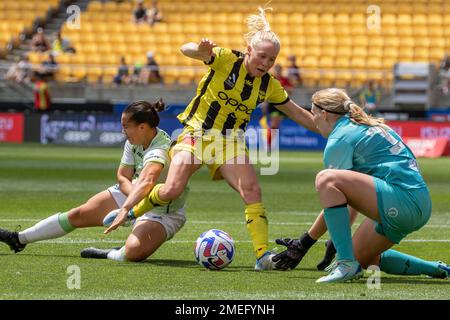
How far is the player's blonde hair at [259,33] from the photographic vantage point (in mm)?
9328

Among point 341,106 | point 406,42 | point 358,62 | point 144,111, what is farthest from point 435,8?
point 341,106

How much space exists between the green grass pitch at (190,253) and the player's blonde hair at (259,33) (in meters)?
1.85

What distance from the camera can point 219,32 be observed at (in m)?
37.2

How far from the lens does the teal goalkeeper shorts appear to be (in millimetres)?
8281

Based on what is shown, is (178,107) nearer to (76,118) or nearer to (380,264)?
(76,118)

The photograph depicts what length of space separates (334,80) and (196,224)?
67.8 ft

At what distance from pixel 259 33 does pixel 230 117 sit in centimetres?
79

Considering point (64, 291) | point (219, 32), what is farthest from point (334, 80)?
point (64, 291)

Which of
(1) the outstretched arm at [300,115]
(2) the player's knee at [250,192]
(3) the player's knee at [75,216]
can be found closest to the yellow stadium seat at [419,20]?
(1) the outstretched arm at [300,115]

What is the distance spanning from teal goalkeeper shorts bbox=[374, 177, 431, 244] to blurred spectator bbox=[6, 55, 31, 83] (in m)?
27.4

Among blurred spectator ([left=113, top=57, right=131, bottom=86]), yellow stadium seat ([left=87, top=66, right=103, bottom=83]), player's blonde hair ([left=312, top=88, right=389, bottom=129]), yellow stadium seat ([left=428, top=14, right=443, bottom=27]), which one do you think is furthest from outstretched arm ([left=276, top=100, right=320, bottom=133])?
yellow stadium seat ([left=428, top=14, right=443, bottom=27])

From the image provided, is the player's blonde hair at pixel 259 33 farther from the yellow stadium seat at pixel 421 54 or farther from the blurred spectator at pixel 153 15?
the blurred spectator at pixel 153 15

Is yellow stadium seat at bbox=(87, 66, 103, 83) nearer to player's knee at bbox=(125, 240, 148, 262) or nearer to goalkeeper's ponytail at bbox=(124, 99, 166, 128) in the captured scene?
goalkeeper's ponytail at bbox=(124, 99, 166, 128)

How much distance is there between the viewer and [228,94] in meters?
9.68
